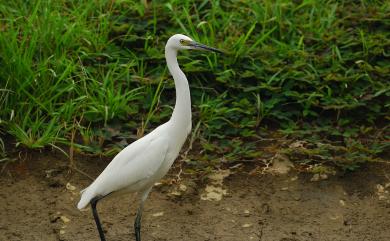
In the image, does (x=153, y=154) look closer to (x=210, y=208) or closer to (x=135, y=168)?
(x=135, y=168)

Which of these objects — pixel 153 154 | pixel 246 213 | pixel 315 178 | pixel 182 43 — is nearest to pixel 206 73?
pixel 315 178

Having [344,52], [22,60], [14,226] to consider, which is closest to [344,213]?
[344,52]

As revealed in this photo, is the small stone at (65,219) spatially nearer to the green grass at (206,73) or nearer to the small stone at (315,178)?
the green grass at (206,73)

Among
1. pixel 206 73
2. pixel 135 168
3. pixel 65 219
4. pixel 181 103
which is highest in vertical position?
pixel 181 103

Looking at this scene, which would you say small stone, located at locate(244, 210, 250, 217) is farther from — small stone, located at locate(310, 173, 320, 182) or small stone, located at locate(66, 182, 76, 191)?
small stone, located at locate(66, 182, 76, 191)

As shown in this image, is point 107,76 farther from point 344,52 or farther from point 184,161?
point 344,52

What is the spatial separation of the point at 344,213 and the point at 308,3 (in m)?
2.30

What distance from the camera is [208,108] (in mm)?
6418

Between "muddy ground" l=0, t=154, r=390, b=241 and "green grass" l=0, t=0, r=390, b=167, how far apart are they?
0.66 ft

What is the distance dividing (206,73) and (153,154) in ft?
6.34

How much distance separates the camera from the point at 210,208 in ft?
18.8

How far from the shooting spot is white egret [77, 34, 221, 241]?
4887 millimetres

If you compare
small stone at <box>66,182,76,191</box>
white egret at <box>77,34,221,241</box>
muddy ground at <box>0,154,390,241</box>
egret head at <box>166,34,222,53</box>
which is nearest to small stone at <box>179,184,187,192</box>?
muddy ground at <box>0,154,390,241</box>

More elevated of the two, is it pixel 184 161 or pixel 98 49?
pixel 98 49
